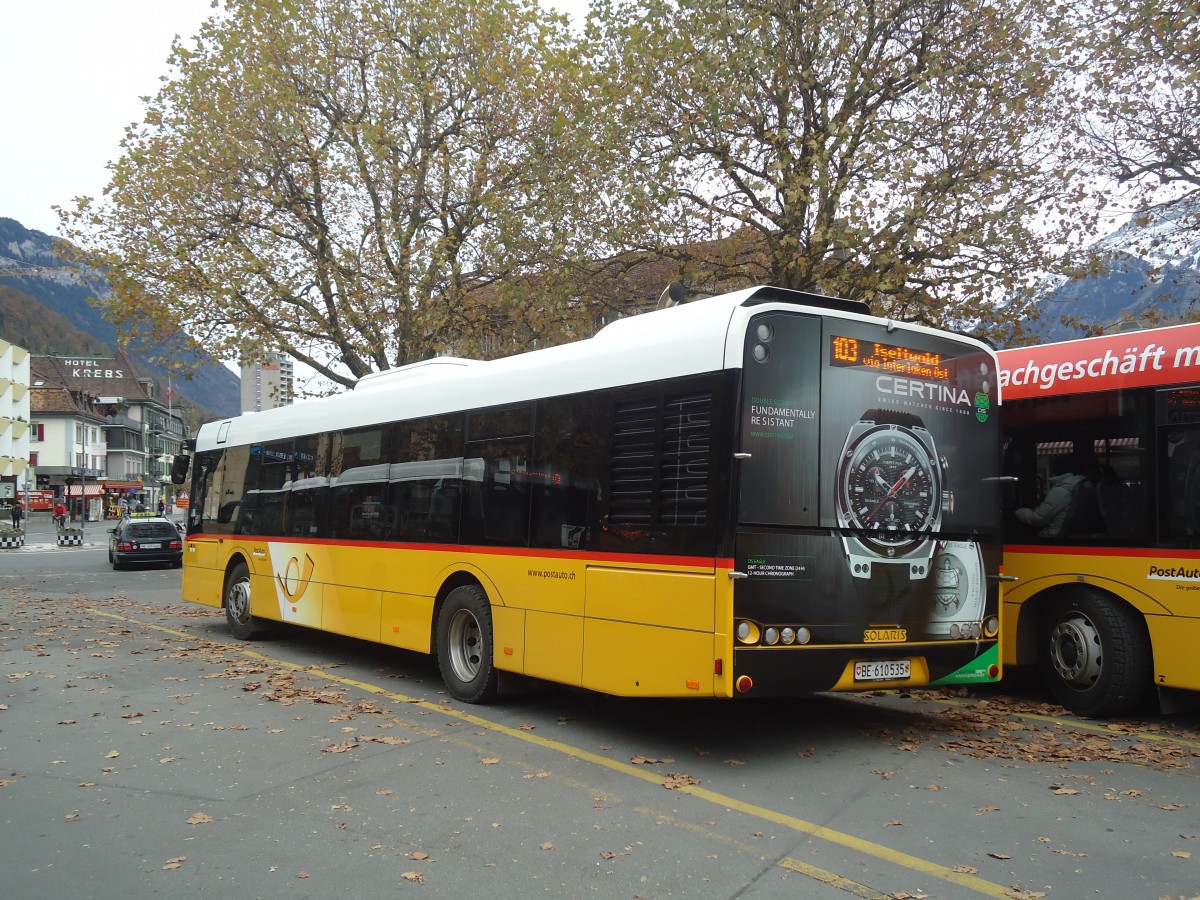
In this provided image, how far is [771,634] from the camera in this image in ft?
20.7

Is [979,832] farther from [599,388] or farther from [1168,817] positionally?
[599,388]

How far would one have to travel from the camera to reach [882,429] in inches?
274

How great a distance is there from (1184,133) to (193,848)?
15847 millimetres

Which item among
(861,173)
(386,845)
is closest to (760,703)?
(386,845)

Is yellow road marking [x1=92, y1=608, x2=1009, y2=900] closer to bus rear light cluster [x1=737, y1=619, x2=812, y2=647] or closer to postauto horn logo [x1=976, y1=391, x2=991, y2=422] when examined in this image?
bus rear light cluster [x1=737, y1=619, x2=812, y2=647]

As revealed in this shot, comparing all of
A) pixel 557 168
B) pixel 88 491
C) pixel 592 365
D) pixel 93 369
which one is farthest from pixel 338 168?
pixel 93 369

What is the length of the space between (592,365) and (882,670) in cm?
306

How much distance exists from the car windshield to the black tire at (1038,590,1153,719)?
27775 mm

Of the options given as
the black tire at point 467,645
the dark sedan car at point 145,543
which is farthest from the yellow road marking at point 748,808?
the dark sedan car at point 145,543

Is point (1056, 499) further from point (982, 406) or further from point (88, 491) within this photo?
point (88, 491)

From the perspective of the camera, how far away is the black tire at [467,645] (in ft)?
28.2

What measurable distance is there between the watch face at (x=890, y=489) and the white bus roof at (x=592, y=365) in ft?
2.91

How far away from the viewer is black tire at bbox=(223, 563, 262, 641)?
520 inches

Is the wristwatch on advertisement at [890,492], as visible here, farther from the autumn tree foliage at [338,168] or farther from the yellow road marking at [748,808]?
the autumn tree foliage at [338,168]
